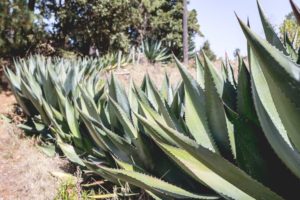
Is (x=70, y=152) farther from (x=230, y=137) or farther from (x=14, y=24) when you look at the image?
(x=14, y=24)

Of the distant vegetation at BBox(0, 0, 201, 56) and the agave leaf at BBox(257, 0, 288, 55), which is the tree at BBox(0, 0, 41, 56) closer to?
the distant vegetation at BBox(0, 0, 201, 56)

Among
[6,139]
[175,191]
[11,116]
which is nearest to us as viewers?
[175,191]

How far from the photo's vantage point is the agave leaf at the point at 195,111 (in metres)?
1.67

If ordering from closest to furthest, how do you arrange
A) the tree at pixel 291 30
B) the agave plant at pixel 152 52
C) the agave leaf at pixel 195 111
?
the agave leaf at pixel 195 111, the tree at pixel 291 30, the agave plant at pixel 152 52

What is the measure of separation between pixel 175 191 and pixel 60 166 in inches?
88.5

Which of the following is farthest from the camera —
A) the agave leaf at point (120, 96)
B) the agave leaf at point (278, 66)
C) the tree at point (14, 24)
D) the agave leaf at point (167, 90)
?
the tree at point (14, 24)

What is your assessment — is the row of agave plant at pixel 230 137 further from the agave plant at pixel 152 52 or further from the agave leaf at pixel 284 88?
the agave plant at pixel 152 52

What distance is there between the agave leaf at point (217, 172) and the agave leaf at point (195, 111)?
11.5 inches

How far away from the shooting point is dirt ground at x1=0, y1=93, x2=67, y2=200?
3123 millimetres

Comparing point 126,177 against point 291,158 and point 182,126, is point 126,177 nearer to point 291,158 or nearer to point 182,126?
point 182,126

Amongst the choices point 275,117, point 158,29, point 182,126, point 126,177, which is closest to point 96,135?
point 182,126

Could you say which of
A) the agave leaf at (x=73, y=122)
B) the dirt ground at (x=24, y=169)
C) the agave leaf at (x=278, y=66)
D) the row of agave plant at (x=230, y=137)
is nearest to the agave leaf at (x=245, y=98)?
the row of agave plant at (x=230, y=137)

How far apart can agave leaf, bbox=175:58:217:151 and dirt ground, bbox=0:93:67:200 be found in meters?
1.61

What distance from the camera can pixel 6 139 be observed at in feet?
15.9
